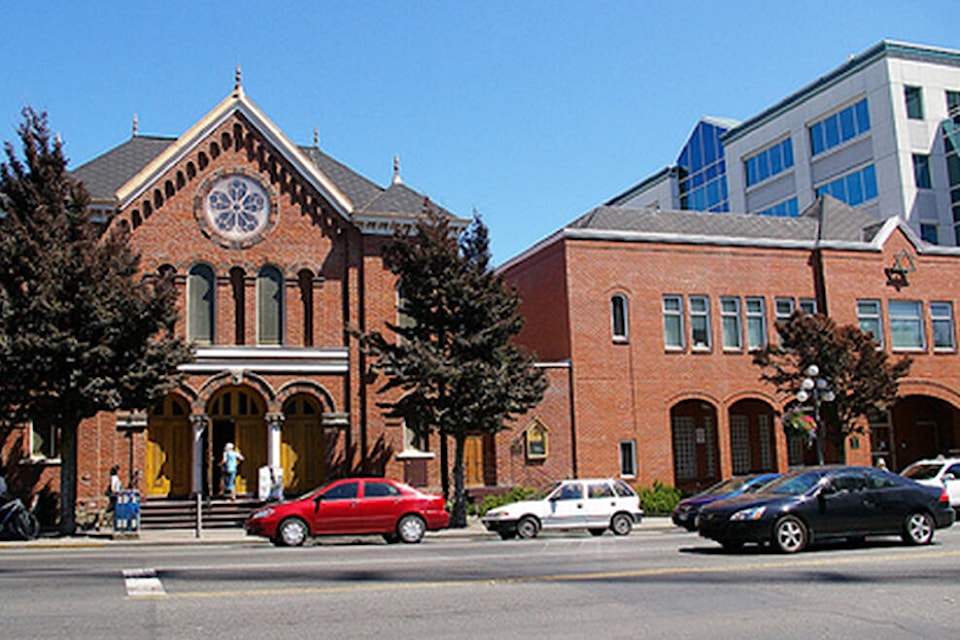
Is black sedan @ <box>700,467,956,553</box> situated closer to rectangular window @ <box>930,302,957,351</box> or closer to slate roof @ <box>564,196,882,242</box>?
slate roof @ <box>564,196,882,242</box>

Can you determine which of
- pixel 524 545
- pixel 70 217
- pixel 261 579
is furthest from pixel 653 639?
pixel 70 217

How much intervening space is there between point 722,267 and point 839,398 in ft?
21.7

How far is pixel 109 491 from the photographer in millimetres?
25125

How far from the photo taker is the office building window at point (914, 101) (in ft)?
173

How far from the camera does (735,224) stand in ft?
119

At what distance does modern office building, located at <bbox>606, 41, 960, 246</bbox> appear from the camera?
171 ft

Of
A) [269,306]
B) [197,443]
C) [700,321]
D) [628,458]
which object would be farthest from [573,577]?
[700,321]

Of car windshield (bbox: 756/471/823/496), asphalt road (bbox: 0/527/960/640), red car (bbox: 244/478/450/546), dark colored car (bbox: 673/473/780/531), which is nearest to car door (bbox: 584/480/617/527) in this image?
dark colored car (bbox: 673/473/780/531)

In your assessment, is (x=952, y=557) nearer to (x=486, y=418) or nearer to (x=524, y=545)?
(x=524, y=545)

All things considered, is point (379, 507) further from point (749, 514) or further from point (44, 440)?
point (44, 440)

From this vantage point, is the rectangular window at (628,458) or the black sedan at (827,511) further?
the rectangular window at (628,458)

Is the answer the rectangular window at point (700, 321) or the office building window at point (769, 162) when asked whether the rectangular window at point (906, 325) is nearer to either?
the rectangular window at point (700, 321)

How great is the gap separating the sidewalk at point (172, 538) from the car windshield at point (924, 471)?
6031 mm

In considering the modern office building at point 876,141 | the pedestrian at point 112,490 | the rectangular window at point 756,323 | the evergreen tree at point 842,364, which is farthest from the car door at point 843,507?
the modern office building at point 876,141
